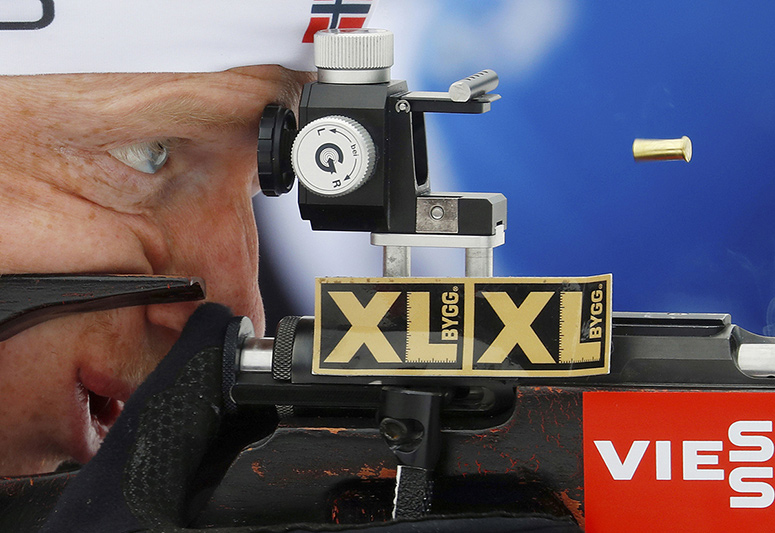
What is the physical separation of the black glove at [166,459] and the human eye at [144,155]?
17 centimetres

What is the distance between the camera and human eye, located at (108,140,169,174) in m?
0.82

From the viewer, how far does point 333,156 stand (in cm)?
65

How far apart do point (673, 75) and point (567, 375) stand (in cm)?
32

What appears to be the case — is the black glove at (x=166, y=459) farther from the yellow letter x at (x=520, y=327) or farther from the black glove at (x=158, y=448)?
the yellow letter x at (x=520, y=327)

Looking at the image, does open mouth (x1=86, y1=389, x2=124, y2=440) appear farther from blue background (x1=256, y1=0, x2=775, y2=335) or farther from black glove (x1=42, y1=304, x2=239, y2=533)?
blue background (x1=256, y1=0, x2=775, y2=335)

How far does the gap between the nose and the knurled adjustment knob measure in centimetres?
25

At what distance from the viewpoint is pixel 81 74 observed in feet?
2.48

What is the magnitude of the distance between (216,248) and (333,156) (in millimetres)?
285

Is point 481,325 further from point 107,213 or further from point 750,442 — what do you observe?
point 107,213

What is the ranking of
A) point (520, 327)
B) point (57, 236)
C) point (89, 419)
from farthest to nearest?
point (89, 419) → point (57, 236) → point (520, 327)

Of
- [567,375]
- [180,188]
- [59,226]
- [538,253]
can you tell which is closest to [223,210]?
[180,188]

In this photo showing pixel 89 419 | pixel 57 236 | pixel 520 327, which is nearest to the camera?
pixel 520 327

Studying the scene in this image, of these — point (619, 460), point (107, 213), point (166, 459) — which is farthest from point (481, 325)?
point (107, 213)

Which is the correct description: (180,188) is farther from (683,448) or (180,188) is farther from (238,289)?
(683,448)
